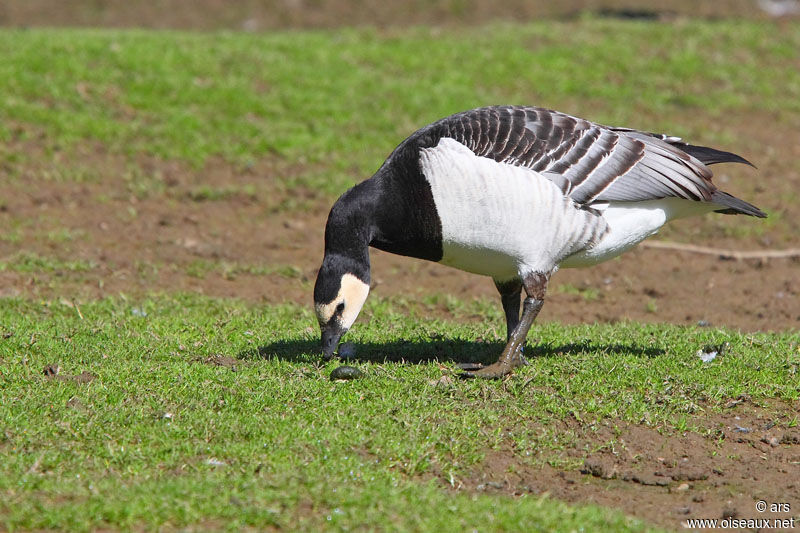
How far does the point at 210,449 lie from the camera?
549 centimetres

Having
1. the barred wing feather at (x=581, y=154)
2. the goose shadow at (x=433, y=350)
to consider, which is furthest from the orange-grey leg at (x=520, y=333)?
the barred wing feather at (x=581, y=154)

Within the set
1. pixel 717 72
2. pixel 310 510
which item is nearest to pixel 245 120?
pixel 717 72

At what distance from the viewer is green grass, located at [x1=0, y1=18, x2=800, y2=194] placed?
12.5 meters

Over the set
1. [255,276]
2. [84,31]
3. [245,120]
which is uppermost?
[84,31]

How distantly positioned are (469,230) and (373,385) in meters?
1.27

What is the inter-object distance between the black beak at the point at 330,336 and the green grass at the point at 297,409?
0.18 meters

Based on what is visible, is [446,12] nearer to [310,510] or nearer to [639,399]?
[639,399]

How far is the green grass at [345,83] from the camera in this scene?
40.9 feet

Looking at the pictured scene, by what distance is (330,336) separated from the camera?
6.69 meters

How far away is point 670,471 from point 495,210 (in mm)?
2049

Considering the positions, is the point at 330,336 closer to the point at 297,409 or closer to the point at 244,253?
the point at 297,409

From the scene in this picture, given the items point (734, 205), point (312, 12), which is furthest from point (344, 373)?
point (312, 12)

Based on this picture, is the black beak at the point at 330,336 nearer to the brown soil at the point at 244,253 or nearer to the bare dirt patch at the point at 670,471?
the bare dirt patch at the point at 670,471

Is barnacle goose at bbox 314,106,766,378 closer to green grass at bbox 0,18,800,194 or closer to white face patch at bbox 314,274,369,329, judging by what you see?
white face patch at bbox 314,274,369,329
